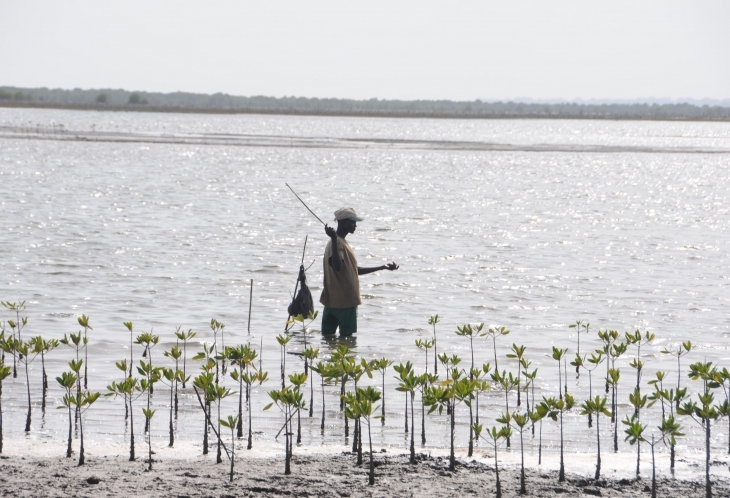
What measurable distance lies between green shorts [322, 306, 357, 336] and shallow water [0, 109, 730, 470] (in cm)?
39

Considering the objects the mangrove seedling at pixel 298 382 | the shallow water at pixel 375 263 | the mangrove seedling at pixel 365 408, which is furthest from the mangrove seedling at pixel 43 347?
the mangrove seedling at pixel 365 408

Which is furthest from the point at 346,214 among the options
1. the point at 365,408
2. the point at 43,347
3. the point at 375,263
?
the point at 375,263

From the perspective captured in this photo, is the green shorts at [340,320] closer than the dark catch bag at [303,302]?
No

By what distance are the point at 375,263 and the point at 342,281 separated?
37.5 feet

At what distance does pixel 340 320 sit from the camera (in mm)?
12461

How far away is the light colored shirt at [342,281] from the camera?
11.9 meters

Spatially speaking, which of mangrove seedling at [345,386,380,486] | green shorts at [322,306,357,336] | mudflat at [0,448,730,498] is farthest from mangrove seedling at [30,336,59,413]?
green shorts at [322,306,357,336]

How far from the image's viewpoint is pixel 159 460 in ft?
23.9

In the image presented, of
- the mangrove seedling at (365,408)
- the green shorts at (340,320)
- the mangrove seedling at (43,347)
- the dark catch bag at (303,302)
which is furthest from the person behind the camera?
the green shorts at (340,320)

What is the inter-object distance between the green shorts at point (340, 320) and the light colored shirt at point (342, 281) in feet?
0.50

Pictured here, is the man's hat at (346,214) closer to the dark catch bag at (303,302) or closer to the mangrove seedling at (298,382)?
the dark catch bag at (303,302)

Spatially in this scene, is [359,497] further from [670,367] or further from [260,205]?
[260,205]

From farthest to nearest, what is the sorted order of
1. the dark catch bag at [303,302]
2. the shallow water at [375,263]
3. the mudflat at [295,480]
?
the dark catch bag at [303,302]
the shallow water at [375,263]
the mudflat at [295,480]

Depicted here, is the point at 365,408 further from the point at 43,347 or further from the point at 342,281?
the point at 342,281
